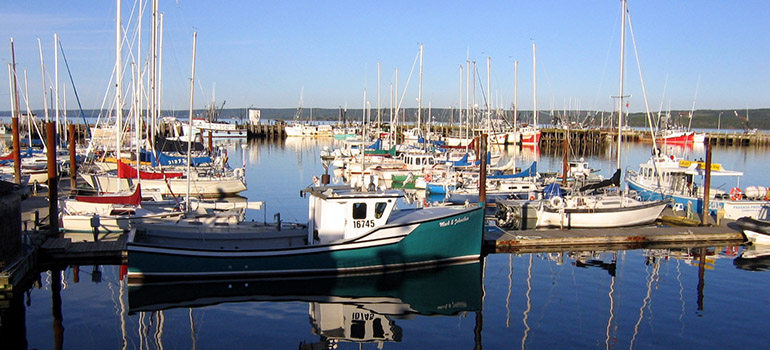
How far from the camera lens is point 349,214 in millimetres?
17625

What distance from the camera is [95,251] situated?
62.8 ft

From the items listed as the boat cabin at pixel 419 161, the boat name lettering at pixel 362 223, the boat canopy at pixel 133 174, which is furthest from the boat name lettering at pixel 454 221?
the boat cabin at pixel 419 161

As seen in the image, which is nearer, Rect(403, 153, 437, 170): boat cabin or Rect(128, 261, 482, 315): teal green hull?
Rect(128, 261, 482, 315): teal green hull

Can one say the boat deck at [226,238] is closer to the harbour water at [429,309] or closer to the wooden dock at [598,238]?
the harbour water at [429,309]

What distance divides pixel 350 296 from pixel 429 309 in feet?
6.99

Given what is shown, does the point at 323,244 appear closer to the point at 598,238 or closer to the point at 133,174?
the point at 598,238

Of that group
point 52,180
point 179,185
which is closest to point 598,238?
point 52,180

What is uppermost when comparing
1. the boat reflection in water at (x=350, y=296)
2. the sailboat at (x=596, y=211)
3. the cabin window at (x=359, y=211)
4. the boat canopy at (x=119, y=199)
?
the cabin window at (x=359, y=211)

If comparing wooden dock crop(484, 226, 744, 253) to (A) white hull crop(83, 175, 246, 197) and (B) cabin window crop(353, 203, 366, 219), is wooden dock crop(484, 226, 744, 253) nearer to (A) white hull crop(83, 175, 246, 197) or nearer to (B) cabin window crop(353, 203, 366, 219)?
(B) cabin window crop(353, 203, 366, 219)

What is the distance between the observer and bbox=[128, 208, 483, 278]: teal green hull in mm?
16875

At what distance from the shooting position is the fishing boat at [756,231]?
74.5ft

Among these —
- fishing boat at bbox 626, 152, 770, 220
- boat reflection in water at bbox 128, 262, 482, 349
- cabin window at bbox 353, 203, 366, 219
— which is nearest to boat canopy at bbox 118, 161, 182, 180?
boat reflection in water at bbox 128, 262, 482, 349

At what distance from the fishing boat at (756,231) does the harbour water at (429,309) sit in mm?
2079

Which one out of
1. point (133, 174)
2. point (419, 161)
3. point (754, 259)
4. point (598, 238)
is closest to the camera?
point (754, 259)
